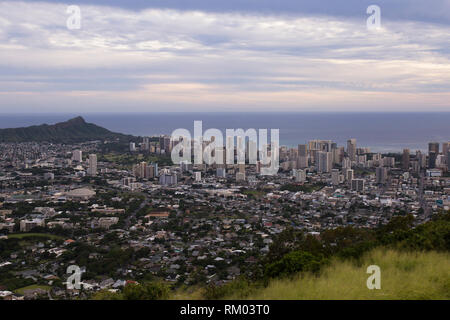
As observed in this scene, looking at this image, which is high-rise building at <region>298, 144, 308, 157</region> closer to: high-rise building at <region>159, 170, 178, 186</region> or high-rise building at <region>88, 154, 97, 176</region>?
high-rise building at <region>159, 170, 178, 186</region>

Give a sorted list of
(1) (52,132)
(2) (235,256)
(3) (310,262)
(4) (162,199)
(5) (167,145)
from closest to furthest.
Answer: (3) (310,262) < (2) (235,256) < (4) (162,199) < (5) (167,145) < (1) (52,132)

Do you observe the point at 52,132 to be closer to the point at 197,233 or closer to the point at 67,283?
the point at 197,233

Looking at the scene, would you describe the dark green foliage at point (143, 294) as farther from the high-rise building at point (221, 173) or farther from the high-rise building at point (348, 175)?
the high-rise building at point (221, 173)

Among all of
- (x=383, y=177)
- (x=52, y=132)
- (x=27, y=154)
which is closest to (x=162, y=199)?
(x=383, y=177)

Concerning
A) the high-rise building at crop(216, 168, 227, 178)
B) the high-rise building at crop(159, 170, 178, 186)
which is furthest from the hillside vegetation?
the high-rise building at crop(216, 168, 227, 178)

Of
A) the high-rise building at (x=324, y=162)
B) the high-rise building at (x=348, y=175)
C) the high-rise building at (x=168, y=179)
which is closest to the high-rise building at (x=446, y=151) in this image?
the high-rise building at (x=324, y=162)

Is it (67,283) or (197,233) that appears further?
(197,233)

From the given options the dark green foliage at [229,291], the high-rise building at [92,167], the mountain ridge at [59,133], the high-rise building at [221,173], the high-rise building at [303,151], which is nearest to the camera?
the dark green foliage at [229,291]
